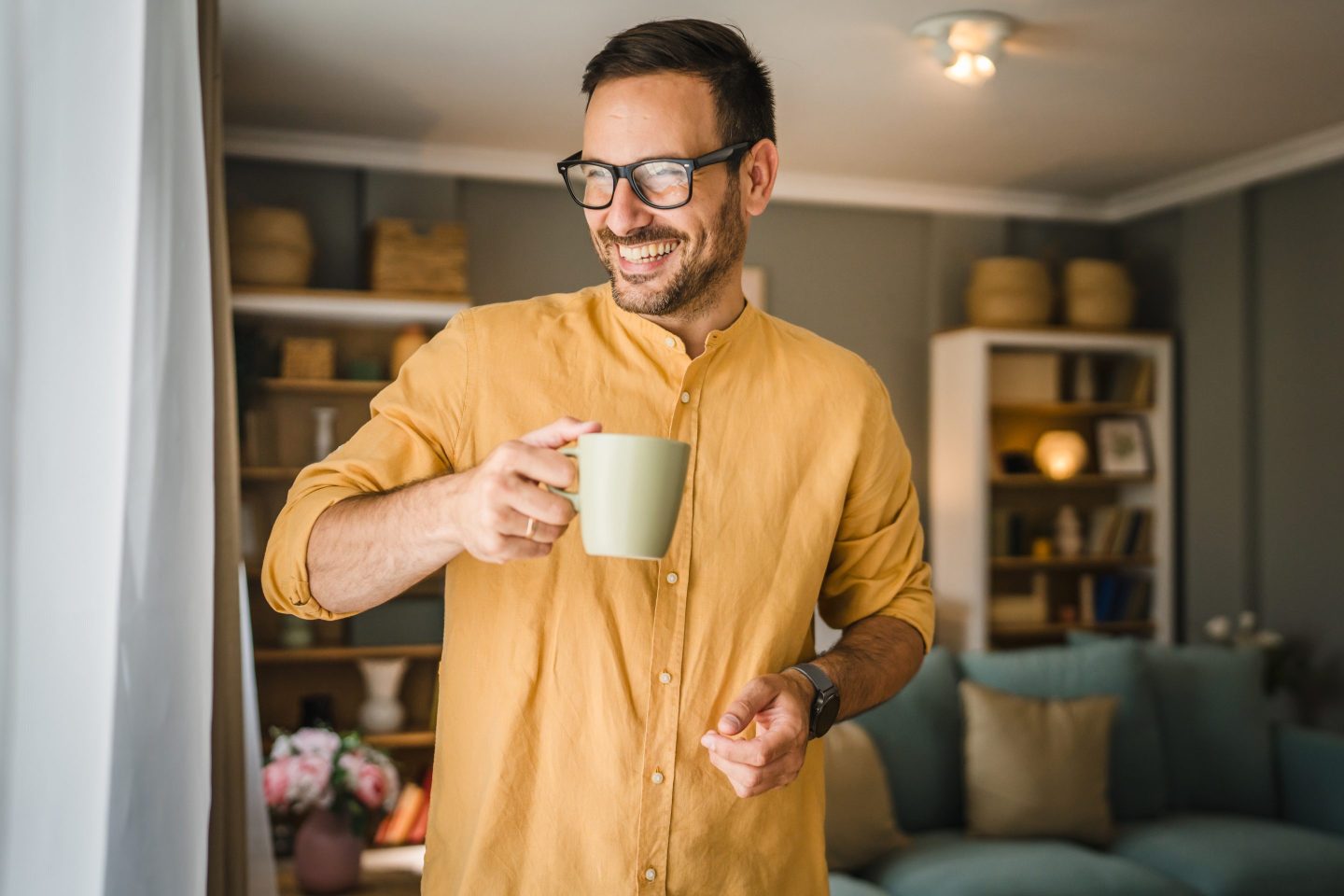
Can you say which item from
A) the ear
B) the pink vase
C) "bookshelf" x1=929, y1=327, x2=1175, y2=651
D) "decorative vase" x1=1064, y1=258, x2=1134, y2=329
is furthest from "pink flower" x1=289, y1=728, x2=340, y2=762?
"decorative vase" x1=1064, y1=258, x2=1134, y2=329

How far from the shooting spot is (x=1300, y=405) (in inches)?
187

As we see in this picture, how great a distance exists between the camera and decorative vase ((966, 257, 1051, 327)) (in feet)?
16.7

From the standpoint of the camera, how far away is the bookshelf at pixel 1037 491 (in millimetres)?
5066

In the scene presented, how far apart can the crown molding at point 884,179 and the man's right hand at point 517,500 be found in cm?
403

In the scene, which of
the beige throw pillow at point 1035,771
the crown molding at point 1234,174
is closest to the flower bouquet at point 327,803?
the beige throw pillow at point 1035,771

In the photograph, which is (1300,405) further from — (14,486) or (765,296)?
(14,486)

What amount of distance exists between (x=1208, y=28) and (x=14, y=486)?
3.45 metres

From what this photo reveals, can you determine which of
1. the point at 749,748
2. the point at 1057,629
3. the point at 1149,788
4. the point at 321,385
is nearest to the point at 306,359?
the point at 321,385

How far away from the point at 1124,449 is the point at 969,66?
2.55 meters

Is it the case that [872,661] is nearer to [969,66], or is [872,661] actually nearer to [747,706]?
[747,706]

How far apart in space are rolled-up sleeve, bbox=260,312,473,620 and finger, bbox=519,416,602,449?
0.54 feet

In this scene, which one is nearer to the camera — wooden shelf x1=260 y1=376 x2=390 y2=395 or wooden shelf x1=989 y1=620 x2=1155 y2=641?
wooden shelf x1=260 y1=376 x2=390 y2=395

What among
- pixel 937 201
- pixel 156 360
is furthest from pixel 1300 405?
pixel 156 360

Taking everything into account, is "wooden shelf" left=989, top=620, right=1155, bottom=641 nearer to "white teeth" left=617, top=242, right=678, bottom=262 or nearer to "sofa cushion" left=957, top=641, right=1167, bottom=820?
"sofa cushion" left=957, top=641, right=1167, bottom=820
